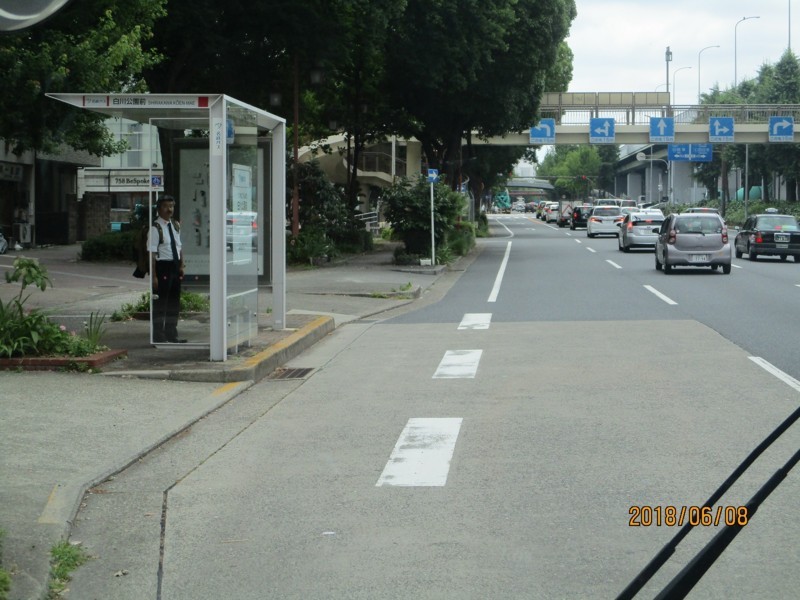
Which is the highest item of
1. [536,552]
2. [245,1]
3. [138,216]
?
[245,1]

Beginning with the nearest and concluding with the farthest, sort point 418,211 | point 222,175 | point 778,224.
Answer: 1. point 222,175
2. point 418,211
3. point 778,224

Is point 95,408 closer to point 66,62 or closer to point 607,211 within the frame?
point 66,62

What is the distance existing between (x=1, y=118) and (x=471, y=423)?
14.0 metres

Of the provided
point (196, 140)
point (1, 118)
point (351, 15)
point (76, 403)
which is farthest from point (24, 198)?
→ point (76, 403)

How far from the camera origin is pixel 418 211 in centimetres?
3206

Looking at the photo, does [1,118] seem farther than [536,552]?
Yes

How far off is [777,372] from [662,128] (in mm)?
52531

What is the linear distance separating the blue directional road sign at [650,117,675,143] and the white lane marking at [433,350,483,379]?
50561mm

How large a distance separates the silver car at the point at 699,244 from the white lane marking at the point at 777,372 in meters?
16.4

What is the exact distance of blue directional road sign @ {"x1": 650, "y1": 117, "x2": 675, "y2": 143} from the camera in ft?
204

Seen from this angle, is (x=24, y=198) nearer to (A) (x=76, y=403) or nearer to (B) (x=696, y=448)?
(A) (x=76, y=403)

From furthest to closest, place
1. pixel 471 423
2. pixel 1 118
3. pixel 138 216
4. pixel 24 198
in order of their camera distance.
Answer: pixel 24 198 < pixel 138 216 < pixel 1 118 < pixel 471 423

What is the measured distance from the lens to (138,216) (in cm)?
3478
